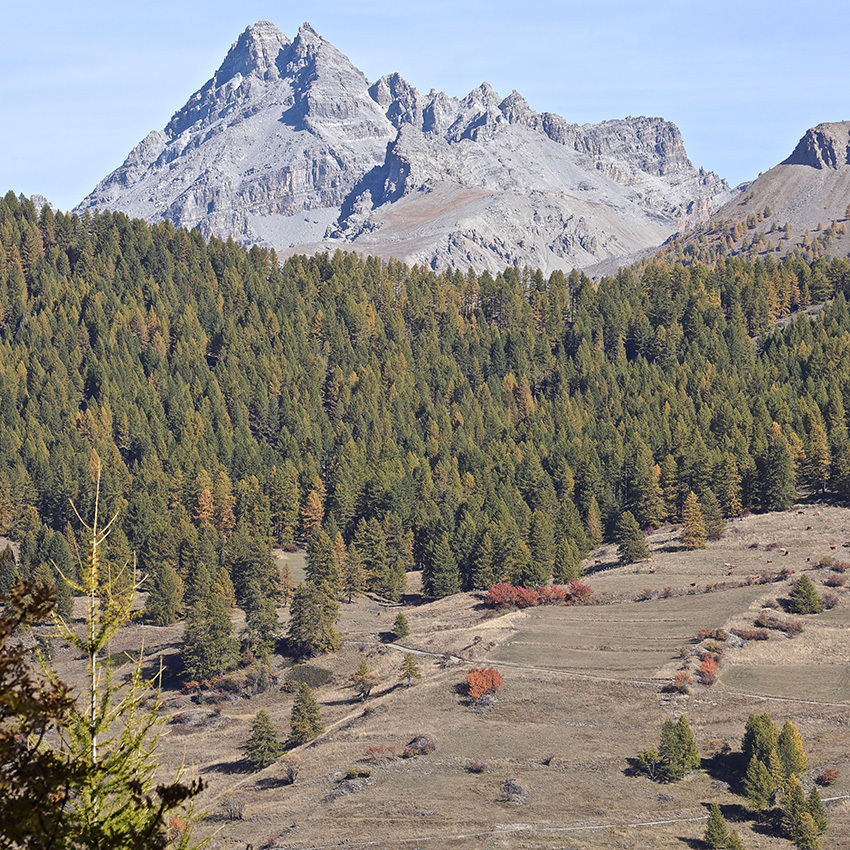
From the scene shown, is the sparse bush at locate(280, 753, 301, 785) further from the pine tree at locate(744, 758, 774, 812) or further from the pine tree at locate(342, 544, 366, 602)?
the pine tree at locate(342, 544, 366, 602)

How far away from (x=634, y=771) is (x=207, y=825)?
33726 millimetres

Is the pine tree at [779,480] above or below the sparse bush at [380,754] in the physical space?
above

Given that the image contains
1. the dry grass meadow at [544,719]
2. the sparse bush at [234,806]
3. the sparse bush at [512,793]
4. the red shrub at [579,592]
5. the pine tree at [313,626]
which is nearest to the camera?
the dry grass meadow at [544,719]

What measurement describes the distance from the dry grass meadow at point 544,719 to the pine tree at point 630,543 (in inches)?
180

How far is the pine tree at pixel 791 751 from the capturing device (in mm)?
80250

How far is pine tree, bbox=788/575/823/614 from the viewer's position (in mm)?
115562

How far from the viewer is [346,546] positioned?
171500 mm

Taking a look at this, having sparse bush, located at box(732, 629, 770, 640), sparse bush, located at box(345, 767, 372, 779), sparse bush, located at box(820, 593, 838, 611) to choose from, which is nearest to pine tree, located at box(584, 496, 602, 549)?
sparse bush, located at box(820, 593, 838, 611)

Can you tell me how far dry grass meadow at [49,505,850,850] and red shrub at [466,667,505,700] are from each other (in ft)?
3.52

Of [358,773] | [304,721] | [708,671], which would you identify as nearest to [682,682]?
[708,671]

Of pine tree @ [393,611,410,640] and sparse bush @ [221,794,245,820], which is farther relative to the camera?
pine tree @ [393,611,410,640]

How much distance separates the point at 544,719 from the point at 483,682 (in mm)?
8006

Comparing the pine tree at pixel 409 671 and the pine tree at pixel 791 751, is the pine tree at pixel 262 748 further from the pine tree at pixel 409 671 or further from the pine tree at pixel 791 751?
the pine tree at pixel 791 751

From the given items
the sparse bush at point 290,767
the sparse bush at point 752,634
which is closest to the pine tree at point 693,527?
the sparse bush at point 752,634
